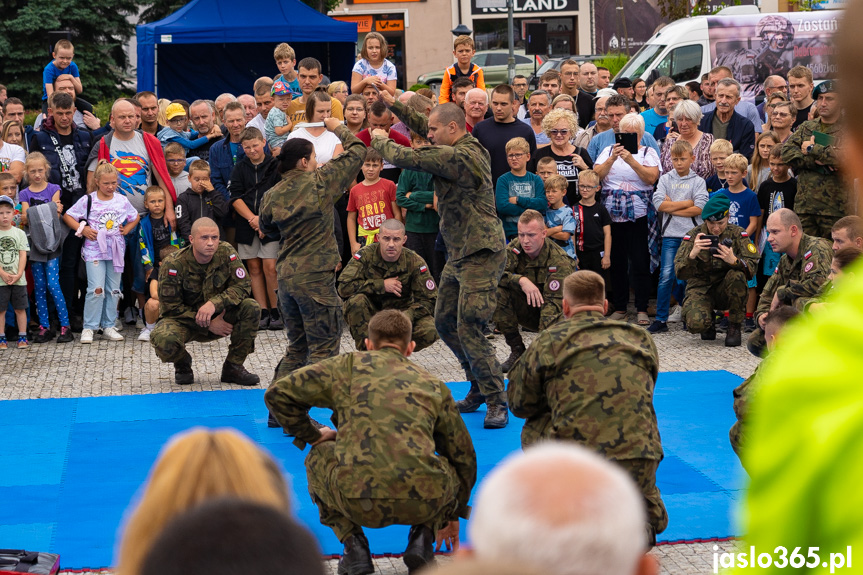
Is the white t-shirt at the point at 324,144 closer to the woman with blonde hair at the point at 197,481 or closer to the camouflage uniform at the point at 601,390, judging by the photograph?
the camouflage uniform at the point at 601,390

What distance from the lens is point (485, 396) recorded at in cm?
755

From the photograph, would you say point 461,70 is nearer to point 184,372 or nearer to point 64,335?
point 184,372

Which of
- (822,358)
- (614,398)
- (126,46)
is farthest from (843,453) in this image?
(126,46)

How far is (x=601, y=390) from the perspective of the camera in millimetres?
4645

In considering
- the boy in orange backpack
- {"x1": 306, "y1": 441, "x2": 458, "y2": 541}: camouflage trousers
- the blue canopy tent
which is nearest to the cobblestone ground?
the boy in orange backpack

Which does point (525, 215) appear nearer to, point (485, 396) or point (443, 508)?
point (485, 396)

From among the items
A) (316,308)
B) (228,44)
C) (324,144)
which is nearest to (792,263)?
(316,308)

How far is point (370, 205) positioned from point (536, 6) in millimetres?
30963

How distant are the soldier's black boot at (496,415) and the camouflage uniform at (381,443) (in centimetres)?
240

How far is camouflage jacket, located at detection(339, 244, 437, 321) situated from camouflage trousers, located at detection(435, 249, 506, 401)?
0.90 metres

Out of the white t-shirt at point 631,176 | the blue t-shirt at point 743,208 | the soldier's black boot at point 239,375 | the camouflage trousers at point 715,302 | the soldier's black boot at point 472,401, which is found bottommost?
the soldier's black boot at point 472,401

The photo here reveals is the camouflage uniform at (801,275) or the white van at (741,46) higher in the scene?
the white van at (741,46)

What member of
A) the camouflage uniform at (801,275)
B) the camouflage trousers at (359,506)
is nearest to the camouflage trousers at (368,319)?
the camouflage uniform at (801,275)

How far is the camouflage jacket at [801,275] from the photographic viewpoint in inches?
311
